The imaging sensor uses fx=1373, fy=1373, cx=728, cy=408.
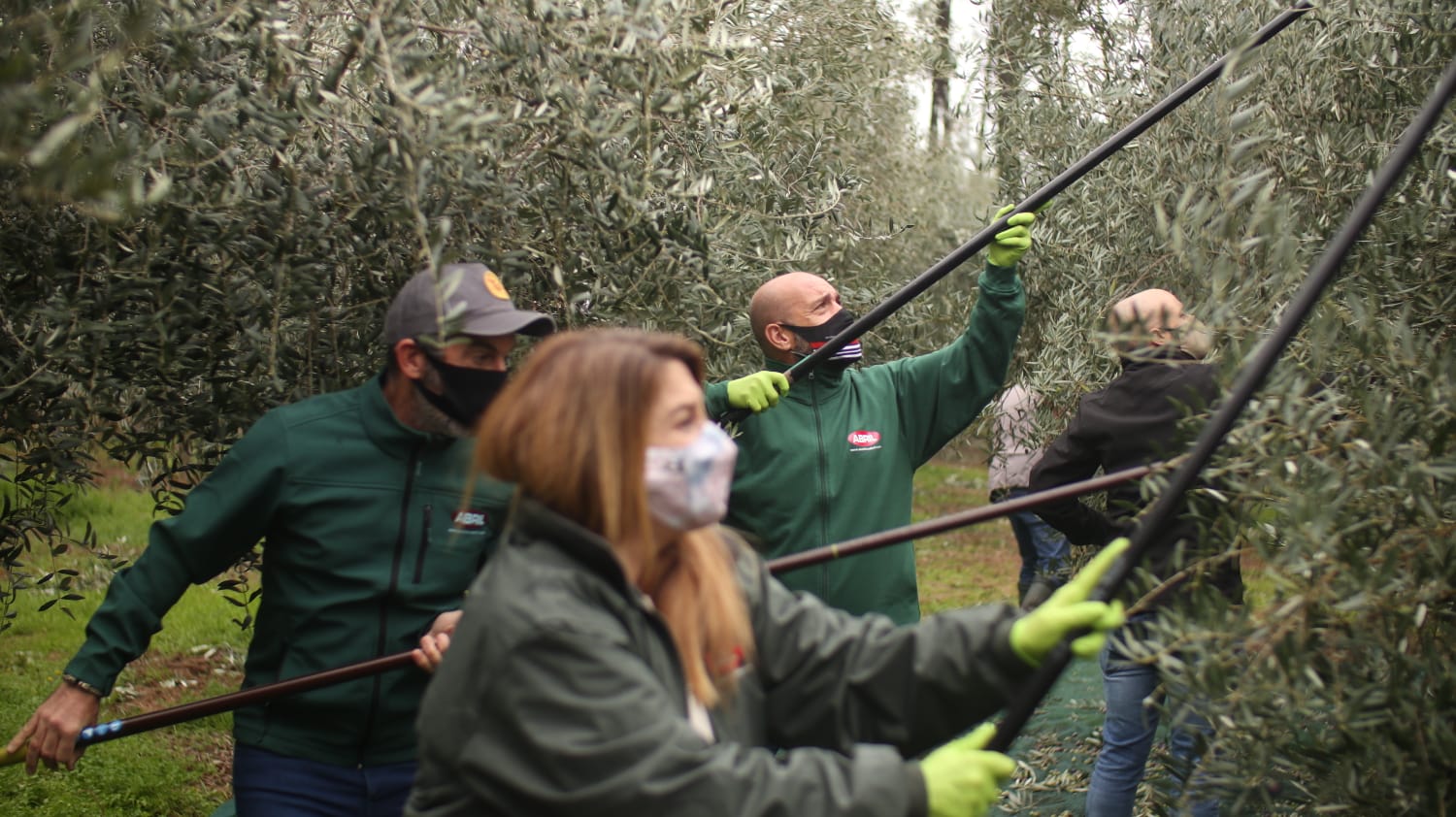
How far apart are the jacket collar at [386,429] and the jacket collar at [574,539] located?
4.29 ft

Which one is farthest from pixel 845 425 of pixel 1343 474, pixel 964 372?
pixel 1343 474

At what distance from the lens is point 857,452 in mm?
4891

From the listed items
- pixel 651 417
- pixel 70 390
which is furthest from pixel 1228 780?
pixel 70 390

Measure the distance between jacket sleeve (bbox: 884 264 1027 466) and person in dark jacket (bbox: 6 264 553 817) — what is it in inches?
76.8

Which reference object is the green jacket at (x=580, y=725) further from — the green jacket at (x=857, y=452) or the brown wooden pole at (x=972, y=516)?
the green jacket at (x=857, y=452)

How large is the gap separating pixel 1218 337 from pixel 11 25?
2.85m

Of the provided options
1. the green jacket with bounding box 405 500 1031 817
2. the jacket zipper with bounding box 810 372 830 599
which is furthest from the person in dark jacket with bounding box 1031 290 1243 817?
the green jacket with bounding box 405 500 1031 817

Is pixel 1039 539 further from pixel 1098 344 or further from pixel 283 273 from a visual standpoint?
pixel 283 273

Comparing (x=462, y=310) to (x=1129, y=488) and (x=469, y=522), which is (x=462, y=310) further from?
(x=1129, y=488)

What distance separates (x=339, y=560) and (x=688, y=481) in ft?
4.92

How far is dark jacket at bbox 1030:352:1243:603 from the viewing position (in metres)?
4.79

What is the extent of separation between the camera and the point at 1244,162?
17.0 feet

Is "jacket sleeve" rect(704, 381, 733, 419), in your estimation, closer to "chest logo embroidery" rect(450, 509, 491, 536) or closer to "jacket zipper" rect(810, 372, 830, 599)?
"jacket zipper" rect(810, 372, 830, 599)

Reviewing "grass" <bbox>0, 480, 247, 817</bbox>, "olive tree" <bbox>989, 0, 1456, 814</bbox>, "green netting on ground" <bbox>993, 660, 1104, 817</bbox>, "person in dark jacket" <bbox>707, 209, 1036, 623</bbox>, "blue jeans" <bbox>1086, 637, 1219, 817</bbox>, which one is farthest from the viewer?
"grass" <bbox>0, 480, 247, 817</bbox>
